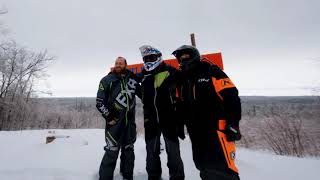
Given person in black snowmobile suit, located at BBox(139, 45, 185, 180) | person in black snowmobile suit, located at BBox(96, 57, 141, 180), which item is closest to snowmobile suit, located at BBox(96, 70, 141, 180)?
person in black snowmobile suit, located at BBox(96, 57, 141, 180)

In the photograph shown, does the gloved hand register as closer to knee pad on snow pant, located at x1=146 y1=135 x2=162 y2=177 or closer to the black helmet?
knee pad on snow pant, located at x1=146 y1=135 x2=162 y2=177

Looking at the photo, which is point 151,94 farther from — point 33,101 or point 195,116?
point 33,101

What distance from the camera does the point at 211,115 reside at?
2.19 metres

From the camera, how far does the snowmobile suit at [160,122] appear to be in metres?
2.88

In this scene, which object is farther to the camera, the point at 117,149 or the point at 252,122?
the point at 252,122

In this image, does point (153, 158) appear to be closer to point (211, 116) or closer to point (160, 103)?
point (160, 103)

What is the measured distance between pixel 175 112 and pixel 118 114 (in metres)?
0.92

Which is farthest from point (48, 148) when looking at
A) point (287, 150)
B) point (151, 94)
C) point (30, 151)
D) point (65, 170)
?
point (287, 150)

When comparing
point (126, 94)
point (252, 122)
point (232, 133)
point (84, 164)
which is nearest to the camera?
point (232, 133)

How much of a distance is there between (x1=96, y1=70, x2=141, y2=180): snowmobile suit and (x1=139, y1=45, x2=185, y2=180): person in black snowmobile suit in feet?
0.93

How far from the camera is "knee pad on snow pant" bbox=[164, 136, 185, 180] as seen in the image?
2848mm

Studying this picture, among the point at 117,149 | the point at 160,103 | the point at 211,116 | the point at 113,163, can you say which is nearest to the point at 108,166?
the point at 113,163

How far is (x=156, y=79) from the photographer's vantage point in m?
3.11

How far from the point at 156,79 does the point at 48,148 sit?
328 cm
